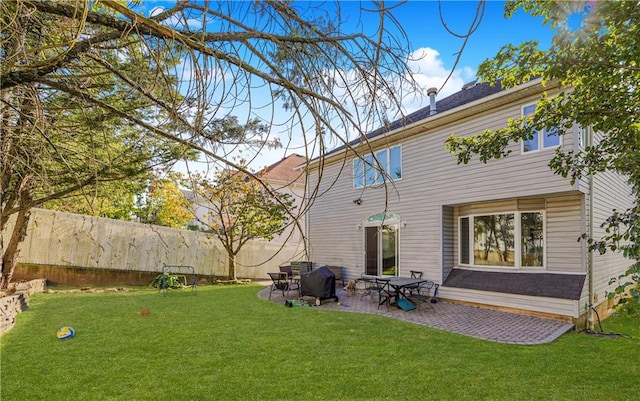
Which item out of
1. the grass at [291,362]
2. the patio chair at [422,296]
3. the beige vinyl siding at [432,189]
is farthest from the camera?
the patio chair at [422,296]

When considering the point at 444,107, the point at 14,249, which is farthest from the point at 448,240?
the point at 14,249

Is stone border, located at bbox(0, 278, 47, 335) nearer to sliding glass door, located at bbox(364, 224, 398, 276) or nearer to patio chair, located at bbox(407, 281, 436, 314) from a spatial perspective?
patio chair, located at bbox(407, 281, 436, 314)

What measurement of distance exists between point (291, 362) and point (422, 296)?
17.7 feet

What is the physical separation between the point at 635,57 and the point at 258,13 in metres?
4.21

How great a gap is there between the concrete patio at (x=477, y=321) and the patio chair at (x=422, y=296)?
0.22 meters

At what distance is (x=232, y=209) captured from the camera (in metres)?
14.3

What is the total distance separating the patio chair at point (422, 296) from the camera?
898 cm

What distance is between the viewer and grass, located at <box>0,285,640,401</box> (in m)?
3.97

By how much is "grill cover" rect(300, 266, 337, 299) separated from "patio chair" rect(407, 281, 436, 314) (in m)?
2.25

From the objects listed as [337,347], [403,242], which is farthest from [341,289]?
[337,347]

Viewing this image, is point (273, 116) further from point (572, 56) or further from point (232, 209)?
point (232, 209)

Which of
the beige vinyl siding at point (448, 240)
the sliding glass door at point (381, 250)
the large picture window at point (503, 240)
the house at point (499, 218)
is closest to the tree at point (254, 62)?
the house at point (499, 218)

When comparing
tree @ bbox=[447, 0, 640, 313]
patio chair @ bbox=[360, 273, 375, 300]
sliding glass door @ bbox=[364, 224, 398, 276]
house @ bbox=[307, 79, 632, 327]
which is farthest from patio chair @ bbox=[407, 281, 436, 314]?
tree @ bbox=[447, 0, 640, 313]

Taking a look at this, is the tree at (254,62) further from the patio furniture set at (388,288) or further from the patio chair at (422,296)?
the patio chair at (422,296)
